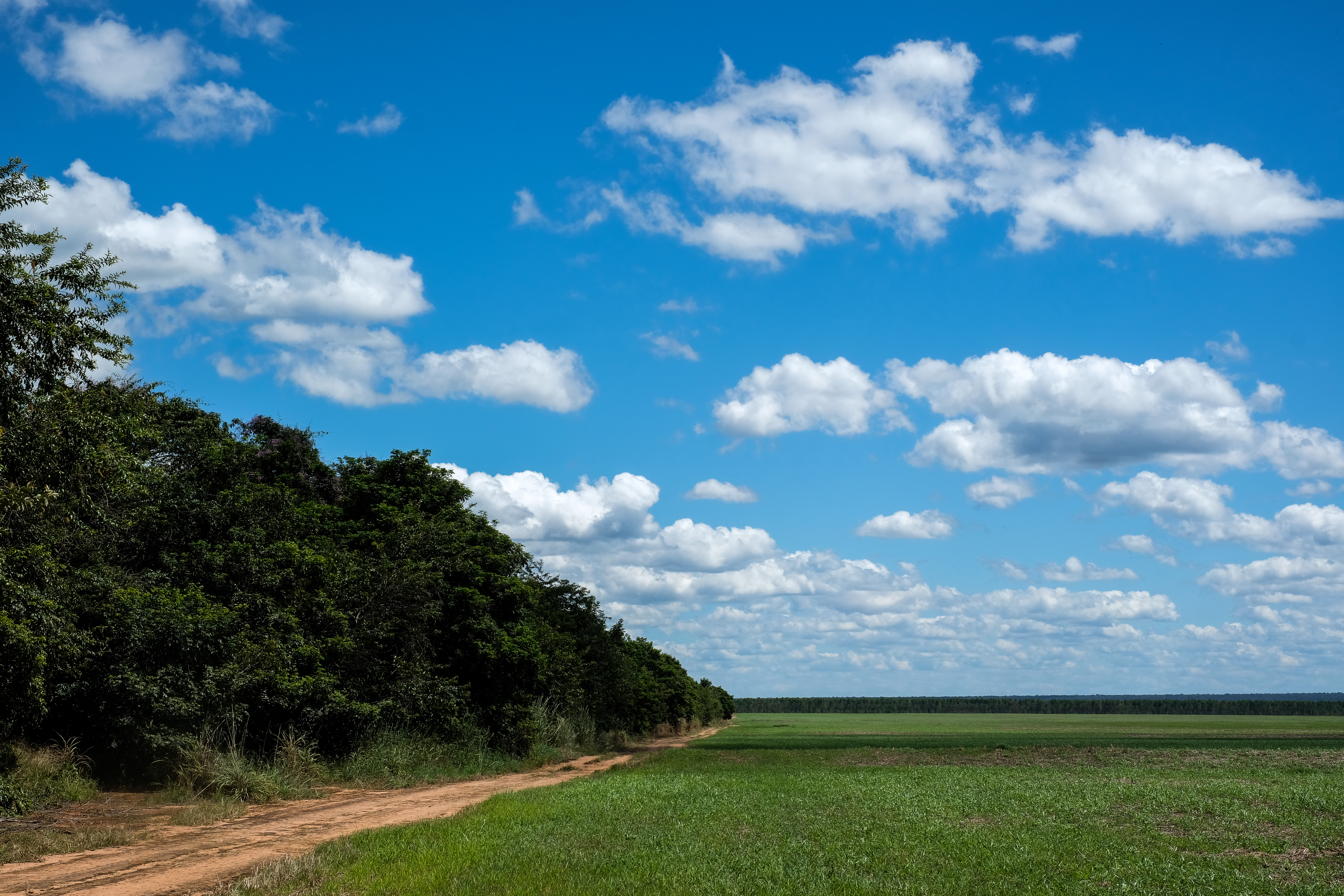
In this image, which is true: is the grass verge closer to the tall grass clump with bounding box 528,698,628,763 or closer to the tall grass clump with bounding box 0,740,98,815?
the tall grass clump with bounding box 0,740,98,815

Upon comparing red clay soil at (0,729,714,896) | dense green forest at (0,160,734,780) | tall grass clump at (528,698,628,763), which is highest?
dense green forest at (0,160,734,780)

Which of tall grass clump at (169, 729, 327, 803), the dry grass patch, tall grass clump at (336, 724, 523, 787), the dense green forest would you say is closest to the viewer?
the dry grass patch

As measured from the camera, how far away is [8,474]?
1783 centimetres

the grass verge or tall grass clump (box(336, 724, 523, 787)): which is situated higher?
the grass verge

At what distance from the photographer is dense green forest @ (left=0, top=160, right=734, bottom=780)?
18391 millimetres

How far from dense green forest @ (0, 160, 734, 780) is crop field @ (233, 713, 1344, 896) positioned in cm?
707

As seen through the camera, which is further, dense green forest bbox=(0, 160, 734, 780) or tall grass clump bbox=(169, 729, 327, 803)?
tall grass clump bbox=(169, 729, 327, 803)

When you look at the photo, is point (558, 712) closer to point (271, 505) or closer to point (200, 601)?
point (271, 505)

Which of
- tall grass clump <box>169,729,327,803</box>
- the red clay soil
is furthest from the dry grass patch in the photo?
tall grass clump <box>169,729,327,803</box>

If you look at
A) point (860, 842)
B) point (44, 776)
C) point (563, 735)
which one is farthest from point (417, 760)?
point (860, 842)

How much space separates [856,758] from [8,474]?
130 feet

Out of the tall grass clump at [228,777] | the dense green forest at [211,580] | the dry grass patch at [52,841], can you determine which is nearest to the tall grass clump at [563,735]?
the dense green forest at [211,580]

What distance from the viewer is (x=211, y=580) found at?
85.9 ft

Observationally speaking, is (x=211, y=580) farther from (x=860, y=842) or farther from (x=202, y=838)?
(x=860, y=842)
